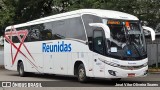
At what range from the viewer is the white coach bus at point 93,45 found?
17281 millimetres

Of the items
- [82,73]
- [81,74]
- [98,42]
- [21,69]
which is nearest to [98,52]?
[98,42]

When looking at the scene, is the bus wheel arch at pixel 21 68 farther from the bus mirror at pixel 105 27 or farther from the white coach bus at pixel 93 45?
the bus mirror at pixel 105 27

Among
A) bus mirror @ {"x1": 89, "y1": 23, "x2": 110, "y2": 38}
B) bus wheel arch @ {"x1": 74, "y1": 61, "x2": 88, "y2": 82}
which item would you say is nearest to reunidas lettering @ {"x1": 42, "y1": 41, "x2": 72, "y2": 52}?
bus wheel arch @ {"x1": 74, "y1": 61, "x2": 88, "y2": 82}

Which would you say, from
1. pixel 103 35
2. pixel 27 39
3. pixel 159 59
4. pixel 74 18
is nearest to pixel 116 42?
pixel 103 35

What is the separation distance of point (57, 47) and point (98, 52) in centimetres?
422

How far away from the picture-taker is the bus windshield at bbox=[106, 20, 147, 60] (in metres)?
17.3

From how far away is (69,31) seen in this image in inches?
792

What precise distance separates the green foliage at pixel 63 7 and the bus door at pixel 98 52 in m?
10.6

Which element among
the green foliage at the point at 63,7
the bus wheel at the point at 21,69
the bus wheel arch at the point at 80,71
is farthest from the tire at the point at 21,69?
the bus wheel arch at the point at 80,71

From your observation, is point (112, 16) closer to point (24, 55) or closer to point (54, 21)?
point (54, 21)

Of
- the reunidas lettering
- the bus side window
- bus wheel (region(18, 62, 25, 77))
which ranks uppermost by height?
the bus side window

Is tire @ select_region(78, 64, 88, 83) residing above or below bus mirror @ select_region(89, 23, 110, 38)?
below

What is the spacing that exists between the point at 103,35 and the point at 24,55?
9.90 m

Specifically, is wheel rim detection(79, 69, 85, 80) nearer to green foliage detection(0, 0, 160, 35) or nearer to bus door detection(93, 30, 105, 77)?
bus door detection(93, 30, 105, 77)
